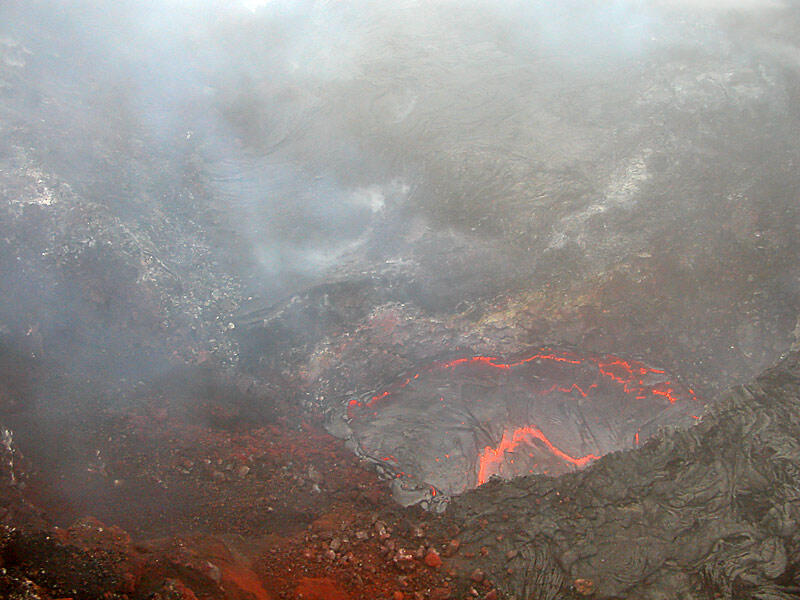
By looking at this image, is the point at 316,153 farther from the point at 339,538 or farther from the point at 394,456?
the point at 339,538

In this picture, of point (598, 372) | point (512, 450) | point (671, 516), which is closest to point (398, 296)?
point (512, 450)

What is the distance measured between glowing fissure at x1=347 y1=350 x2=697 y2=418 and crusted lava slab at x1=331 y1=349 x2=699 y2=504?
0.05ft

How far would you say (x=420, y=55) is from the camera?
1138 cm

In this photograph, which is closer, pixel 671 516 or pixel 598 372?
pixel 671 516

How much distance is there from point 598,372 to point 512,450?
1.99m

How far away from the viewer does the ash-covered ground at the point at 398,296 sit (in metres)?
6.97

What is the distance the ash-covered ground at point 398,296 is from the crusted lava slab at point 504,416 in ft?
0.17

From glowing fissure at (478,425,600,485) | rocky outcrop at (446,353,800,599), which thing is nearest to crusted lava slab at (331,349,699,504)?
glowing fissure at (478,425,600,485)

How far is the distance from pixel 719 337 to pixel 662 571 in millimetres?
3847

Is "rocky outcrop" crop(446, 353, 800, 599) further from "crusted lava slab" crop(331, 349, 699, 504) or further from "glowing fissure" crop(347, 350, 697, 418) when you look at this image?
"glowing fissure" crop(347, 350, 697, 418)

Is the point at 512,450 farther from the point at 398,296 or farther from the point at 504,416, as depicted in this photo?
the point at 398,296

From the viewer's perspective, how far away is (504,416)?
8.74 metres

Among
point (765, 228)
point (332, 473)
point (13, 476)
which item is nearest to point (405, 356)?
point (332, 473)

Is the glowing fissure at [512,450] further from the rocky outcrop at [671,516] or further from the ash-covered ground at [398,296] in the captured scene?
the rocky outcrop at [671,516]
